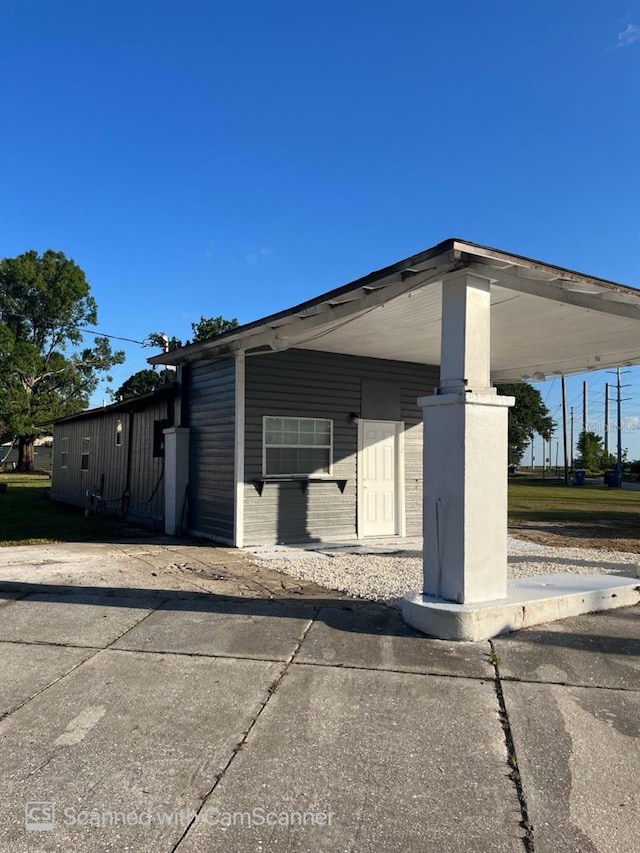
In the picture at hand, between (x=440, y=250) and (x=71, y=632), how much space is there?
4077mm

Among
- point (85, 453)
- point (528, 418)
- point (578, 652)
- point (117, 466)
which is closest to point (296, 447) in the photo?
point (117, 466)

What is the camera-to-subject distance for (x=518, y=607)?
15.8 ft

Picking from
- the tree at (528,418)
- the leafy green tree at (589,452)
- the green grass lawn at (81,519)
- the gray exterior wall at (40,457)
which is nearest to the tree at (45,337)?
the gray exterior wall at (40,457)

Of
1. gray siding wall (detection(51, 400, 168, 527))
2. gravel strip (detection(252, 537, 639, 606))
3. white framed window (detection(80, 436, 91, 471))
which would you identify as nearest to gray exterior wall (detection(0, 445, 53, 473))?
gray siding wall (detection(51, 400, 168, 527))

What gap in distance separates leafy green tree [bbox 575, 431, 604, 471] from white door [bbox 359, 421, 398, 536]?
50478mm

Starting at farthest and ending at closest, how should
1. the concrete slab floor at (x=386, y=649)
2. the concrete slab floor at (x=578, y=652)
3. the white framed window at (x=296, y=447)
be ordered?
the white framed window at (x=296, y=447)
the concrete slab floor at (x=386, y=649)
the concrete slab floor at (x=578, y=652)

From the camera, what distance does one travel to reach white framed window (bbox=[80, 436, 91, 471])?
15.8 meters

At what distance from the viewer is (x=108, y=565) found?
7527mm

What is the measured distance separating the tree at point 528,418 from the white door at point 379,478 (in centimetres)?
3929

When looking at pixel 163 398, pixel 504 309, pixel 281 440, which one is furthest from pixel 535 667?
pixel 163 398

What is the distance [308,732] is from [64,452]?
54.8 ft

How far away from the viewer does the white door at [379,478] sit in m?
10.3

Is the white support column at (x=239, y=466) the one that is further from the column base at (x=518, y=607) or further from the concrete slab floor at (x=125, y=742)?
the concrete slab floor at (x=125, y=742)

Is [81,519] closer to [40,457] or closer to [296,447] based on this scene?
[296,447]
